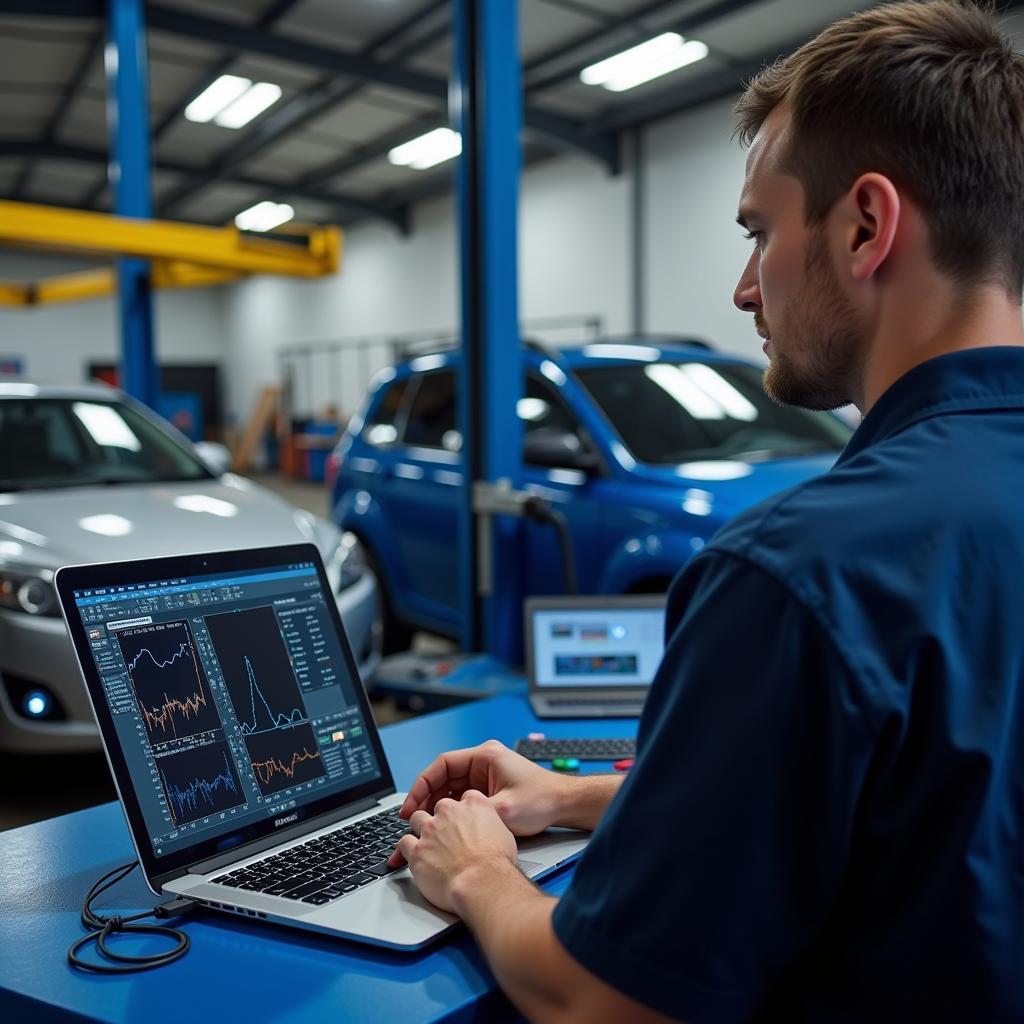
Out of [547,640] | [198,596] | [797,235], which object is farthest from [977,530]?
[547,640]

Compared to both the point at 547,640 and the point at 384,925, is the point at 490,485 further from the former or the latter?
the point at 384,925

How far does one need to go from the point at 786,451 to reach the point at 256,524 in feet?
7.28

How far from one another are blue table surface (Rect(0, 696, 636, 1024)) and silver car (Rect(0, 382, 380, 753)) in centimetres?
190

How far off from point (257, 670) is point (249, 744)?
0.10m

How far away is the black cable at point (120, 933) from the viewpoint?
3.86ft

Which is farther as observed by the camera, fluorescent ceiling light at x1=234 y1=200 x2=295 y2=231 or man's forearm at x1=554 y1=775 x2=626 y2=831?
fluorescent ceiling light at x1=234 y1=200 x2=295 y2=231

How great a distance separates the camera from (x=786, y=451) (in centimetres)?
451

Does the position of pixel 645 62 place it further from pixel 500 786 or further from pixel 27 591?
pixel 500 786

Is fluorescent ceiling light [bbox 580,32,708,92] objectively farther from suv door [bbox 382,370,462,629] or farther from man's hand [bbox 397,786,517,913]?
man's hand [bbox 397,786,517,913]

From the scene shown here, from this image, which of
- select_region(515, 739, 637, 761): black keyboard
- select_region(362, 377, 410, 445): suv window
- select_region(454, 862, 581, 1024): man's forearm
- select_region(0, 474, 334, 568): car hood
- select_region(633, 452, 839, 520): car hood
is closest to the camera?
select_region(454, 862, 581, 1024): man's forearm

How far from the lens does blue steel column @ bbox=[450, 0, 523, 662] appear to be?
157 inches

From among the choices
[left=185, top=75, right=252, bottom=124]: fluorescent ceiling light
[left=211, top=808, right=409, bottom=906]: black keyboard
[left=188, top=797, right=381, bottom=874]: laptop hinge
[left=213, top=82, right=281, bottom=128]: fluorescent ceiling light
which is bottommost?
[left=211, top=808, right=409, bottom=906]: black keyboard

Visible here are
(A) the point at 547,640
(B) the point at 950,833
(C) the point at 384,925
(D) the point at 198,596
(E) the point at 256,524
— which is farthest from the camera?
(E) the point at 256,524

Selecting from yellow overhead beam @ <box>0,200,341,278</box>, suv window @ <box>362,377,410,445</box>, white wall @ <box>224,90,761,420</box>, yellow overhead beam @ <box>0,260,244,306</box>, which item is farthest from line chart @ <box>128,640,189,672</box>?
white wall @ <box>224,90,761,420</box>
